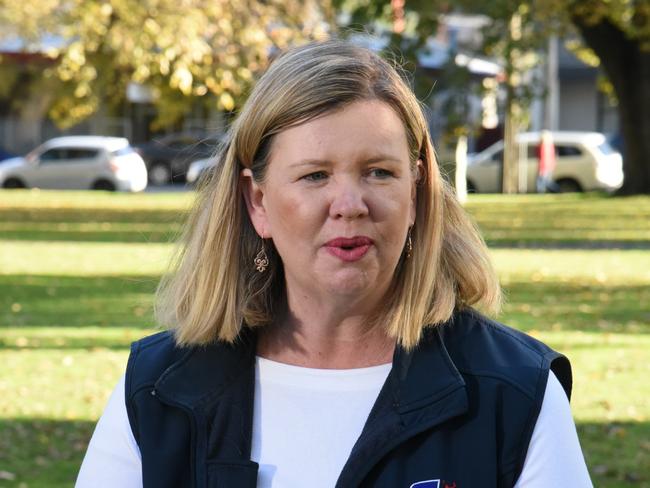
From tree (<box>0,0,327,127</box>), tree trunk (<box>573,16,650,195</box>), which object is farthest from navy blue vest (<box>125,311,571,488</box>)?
tree trunk (<box>573,16,650,195</box>)

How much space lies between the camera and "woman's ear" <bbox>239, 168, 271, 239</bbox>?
306 centimetres

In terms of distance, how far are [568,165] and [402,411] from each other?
120 ft

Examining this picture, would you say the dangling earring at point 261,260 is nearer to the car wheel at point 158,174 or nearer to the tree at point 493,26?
the tree at point 493,26

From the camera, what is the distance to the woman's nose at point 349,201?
9.16 ft

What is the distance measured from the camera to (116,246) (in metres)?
21.0

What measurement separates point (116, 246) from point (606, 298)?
8.89 m

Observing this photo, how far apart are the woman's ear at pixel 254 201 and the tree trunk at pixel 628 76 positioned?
28.6 metres

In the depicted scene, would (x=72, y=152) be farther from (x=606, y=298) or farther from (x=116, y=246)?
(x=606, y=298)

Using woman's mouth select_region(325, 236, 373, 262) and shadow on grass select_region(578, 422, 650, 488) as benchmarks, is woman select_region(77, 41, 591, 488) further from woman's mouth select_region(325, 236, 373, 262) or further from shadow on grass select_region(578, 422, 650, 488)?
shadow on grass select_region(578, 422, 650, 488)

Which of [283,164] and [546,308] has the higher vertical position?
[283,164]

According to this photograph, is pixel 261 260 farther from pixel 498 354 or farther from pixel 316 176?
pixel 498 354

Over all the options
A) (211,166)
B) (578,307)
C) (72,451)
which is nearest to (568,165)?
(578,307)

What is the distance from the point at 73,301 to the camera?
14.1 metres

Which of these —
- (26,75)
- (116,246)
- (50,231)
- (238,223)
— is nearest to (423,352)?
(238,223)
